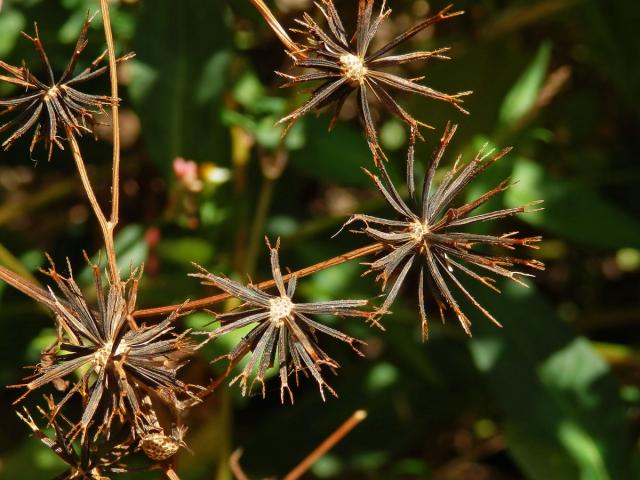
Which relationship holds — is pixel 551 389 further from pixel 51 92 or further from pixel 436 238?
pixel 51 92

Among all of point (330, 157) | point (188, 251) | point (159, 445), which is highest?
point (330, 157)

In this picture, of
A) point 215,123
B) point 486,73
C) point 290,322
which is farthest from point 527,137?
point 290,322

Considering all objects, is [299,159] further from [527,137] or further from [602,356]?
[602,356]

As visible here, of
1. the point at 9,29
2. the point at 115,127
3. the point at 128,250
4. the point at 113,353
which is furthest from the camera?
the point at 128,250

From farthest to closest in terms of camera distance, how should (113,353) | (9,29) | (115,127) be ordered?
(9,29), (115,127), (113,353)

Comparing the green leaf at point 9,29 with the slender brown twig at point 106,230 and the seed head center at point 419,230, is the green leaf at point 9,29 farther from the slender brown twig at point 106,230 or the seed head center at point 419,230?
the seed head center at point 419,230

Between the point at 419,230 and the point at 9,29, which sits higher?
the point at 9,29

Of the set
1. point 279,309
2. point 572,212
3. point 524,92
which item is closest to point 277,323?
point 279,309
